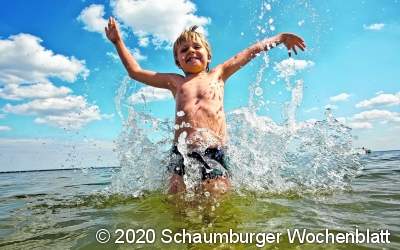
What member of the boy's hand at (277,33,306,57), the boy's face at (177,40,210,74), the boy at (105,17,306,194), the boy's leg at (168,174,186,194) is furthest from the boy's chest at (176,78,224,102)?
the boy's hand at (277,33,306,57)

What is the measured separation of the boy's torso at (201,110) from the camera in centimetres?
474

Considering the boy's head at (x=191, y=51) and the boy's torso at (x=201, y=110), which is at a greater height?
the boy's head at (x=191, y=51)

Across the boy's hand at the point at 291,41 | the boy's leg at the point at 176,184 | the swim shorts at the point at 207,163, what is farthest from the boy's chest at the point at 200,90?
the boy's hand at the point at 291,41

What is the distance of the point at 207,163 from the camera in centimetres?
448

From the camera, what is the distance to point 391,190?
5.35 metres

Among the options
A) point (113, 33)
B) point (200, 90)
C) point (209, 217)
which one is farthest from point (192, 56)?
point (209, 217)

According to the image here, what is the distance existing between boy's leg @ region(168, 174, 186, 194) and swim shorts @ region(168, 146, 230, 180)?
6cm

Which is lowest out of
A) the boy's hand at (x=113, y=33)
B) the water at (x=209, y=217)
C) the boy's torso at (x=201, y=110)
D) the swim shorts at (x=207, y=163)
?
the water at (x=209, y=217)

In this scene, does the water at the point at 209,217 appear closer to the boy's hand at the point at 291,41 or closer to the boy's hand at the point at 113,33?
the boy's hand at the point at 291,41

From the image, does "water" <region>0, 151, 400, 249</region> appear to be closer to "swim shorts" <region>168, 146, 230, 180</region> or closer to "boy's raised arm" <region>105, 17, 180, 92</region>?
"swim shorts" <region>168, 146, 230, 180</region>

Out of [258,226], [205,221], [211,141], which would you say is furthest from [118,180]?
[258,226]

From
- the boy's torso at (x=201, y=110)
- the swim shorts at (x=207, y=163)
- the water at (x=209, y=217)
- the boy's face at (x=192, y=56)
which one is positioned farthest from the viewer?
the boy's face at (x=192, y=56)

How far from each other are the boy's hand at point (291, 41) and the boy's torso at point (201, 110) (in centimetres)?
124

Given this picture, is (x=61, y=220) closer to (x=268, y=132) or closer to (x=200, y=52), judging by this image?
(x=200, y=52)
